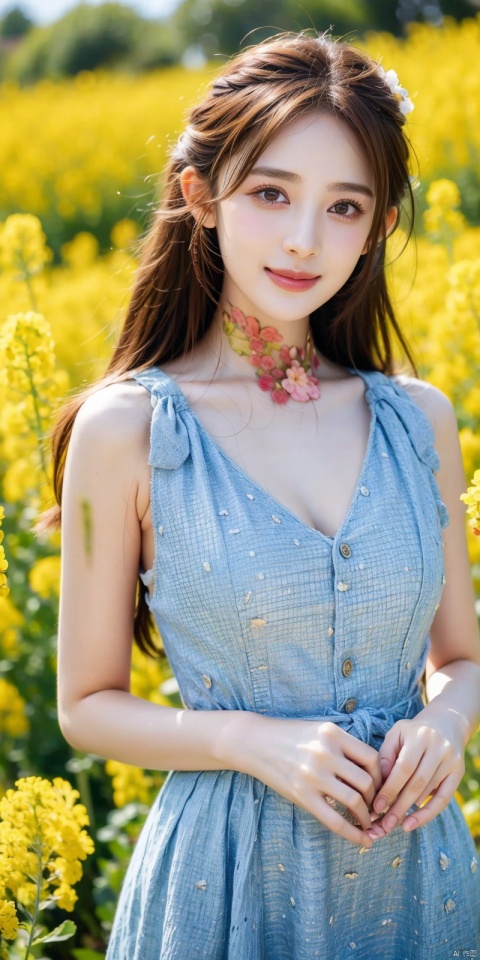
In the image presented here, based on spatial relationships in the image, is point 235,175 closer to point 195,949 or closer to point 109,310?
point 195,949

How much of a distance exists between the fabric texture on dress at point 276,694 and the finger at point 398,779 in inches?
3.9

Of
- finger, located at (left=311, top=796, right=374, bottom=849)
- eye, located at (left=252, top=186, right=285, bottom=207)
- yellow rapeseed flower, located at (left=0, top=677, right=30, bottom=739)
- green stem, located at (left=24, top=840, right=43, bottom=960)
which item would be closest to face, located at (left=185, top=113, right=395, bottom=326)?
eye, located at (left=252, top=186, right=285, bottom=207)

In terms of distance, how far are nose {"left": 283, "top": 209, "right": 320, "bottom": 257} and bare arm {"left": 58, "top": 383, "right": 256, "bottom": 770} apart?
0.32 m

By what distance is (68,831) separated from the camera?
4.94 ft

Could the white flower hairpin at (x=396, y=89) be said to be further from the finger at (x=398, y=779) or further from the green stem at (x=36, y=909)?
the green stem at (x=36, y=909)

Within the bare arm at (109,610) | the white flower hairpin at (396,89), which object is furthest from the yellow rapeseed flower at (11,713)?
the white flower hairpin at (396,89)

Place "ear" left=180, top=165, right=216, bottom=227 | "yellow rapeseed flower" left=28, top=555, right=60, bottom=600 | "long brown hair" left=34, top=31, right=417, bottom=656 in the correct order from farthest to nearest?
1. "yellow rapeseed flower" left=28, top=555, right=60, bottom=600
2. "ear" left=180, top=165, right=216, bottom=227
3. "long brown hair" left=34, top=31, right=417, bottom=656

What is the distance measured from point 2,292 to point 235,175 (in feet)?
10.2

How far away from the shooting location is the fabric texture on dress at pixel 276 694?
54.4 inches

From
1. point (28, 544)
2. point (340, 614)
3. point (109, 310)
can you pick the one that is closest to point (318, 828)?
point (340, 614)

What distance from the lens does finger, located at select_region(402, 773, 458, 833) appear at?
1329 mm

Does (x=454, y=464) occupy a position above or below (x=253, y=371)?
below

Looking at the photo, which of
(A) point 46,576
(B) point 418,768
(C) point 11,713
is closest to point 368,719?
(B) point 418,768

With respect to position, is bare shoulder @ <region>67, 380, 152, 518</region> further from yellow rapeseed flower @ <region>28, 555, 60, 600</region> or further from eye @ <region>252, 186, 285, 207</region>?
yellow rapeseed flower @ <region>28, 555, 60, 600</region>
